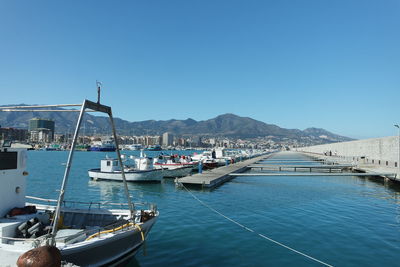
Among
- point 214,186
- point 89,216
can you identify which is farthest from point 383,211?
point 89,216

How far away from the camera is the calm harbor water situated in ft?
35.9

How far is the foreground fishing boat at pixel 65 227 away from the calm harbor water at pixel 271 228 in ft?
5.60

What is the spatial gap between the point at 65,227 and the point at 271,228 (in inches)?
420

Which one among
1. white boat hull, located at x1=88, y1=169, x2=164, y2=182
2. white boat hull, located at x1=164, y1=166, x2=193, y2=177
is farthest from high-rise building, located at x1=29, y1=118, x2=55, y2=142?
white boat hull, located at x1=164, y1=166, x2=193, y2=177

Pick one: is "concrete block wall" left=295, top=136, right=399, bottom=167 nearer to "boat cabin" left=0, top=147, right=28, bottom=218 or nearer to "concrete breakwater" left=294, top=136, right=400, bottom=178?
"concrete breakwater" left=294, top=136, right=400, bottom=178

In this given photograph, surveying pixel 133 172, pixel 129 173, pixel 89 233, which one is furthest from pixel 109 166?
pixel 89 233

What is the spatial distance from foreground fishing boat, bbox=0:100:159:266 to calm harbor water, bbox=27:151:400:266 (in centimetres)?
171

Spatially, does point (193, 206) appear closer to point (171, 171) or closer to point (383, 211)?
point (383, 211)

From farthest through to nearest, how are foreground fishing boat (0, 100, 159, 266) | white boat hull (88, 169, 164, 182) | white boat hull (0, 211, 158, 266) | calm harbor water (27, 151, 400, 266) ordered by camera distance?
white boat hull (88, 169, 164, 182) → calm harbor water (27, 151, 400, 266) → foreground fishing boat (0, 100, 159, 266) → white boat hull (0, 211, 158, 266)

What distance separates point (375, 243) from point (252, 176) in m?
28.9

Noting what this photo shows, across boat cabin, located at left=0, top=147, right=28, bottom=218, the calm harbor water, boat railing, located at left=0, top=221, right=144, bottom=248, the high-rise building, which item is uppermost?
the high-rise building

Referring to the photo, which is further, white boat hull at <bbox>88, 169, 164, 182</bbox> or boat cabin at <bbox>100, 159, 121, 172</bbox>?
boat cabin at <bbox>100, 159, 121, 172</bbox>

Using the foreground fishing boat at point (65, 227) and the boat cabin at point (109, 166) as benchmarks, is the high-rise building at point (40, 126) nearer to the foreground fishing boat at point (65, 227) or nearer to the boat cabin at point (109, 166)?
the foreground fishing boat at point (65, 227)

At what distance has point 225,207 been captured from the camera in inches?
807
